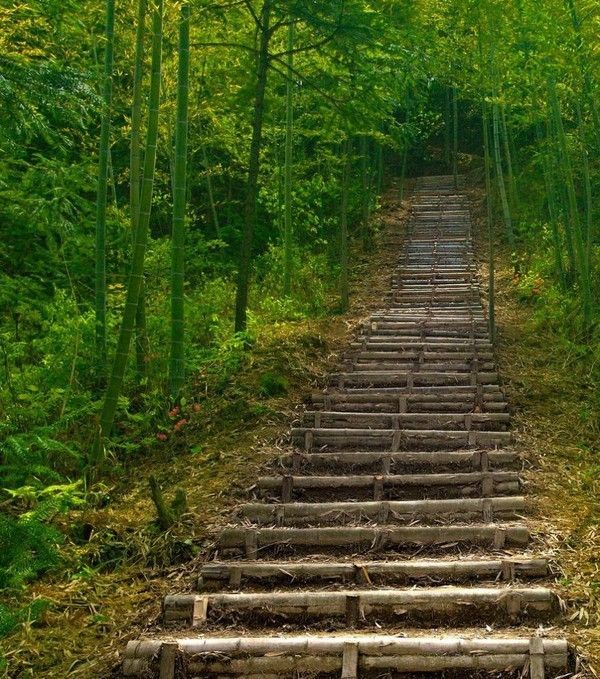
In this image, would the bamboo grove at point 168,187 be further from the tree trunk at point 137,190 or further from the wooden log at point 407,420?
the wooden log at point 407,420

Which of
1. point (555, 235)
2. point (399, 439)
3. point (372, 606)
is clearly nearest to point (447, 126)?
point (555, 235)

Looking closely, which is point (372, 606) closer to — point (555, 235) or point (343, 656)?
point (343, 656)

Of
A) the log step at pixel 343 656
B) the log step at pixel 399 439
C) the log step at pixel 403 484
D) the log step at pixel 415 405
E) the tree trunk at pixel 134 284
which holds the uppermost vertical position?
the tree trunk at pixel 134 284

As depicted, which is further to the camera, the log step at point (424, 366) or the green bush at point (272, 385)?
the log step at point (424, 366)

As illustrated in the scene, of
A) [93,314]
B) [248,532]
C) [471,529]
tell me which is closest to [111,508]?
[248,532]

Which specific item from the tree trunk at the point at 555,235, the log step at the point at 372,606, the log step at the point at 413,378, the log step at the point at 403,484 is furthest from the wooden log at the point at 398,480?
the tree trunk at the point at 555,235

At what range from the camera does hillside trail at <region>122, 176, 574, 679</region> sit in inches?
119

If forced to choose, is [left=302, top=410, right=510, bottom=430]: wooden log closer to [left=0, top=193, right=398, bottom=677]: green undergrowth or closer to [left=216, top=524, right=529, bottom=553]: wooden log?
[left=0, top=193, right=398, bottom=677]: green undergrowth

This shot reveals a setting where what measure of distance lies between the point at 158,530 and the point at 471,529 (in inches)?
72.2

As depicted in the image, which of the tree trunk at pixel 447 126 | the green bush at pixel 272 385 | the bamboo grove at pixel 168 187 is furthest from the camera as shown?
the tree trunk at pixel 447 126

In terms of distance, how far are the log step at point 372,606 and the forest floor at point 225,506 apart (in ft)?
0.53

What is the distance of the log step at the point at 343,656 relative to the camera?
294cm

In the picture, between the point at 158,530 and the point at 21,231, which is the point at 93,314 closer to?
the point at 21,231

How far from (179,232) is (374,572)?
3686 millimetres
